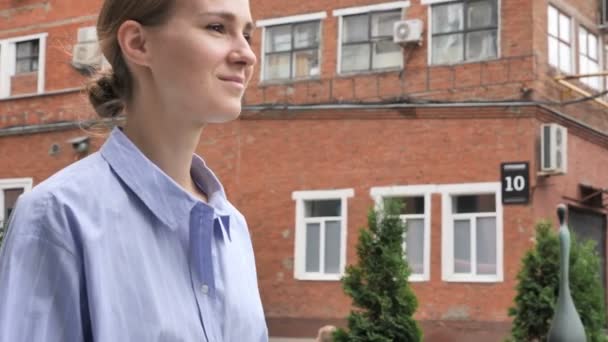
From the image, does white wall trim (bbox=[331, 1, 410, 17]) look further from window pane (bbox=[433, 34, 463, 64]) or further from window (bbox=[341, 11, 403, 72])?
window pane (bbox=[433, 34, 463, 64])

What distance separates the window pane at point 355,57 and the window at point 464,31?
57.4 inches

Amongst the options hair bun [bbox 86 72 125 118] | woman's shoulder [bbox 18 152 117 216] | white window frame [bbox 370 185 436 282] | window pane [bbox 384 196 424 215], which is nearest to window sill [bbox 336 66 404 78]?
white window frame [bbox 370 185 436 282]

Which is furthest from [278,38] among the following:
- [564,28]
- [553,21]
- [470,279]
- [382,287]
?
[382,287]

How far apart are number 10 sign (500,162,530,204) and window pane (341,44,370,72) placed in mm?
3685

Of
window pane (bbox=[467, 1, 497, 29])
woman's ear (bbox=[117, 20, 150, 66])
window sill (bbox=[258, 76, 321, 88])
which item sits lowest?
woman's ear (bbox=[117, 20, 150, 66])

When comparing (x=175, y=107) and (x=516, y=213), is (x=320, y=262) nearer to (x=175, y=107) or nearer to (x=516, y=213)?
(x=516, y=213)

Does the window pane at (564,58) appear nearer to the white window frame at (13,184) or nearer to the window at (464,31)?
the window at (464,31)

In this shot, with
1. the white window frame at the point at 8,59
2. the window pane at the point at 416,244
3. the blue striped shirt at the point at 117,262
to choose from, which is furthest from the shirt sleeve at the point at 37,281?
the white window frame at the point at 8,59

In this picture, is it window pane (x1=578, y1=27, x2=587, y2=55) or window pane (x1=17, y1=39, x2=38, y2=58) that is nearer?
window pane (x1=578, y1=27, x2=587, y2=55)

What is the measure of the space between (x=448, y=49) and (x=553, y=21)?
6.99 ft

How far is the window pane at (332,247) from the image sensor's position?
66.9 feet

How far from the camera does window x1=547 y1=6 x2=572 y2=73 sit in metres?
19.6

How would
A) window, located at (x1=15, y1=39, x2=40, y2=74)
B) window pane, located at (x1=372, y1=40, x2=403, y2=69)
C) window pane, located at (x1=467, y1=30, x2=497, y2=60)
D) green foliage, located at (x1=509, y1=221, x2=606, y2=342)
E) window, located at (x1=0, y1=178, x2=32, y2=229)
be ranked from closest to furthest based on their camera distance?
green foliage, located at (x1=509, y1=221, x2=606, y2=342), window pane, located at (x1=467, y1=30, x2=497, y2=60), window pane, located at (x1=372, y1=40, x2=403, y2=69), window, located at (x1=0, y1=178, x2=32, y2=229), window, located at (x1=15, y1=39, x2=40, y2=74)

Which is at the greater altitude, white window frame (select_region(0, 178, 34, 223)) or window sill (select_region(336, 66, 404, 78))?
window sill (select_region(336, 66, 404, 78))
